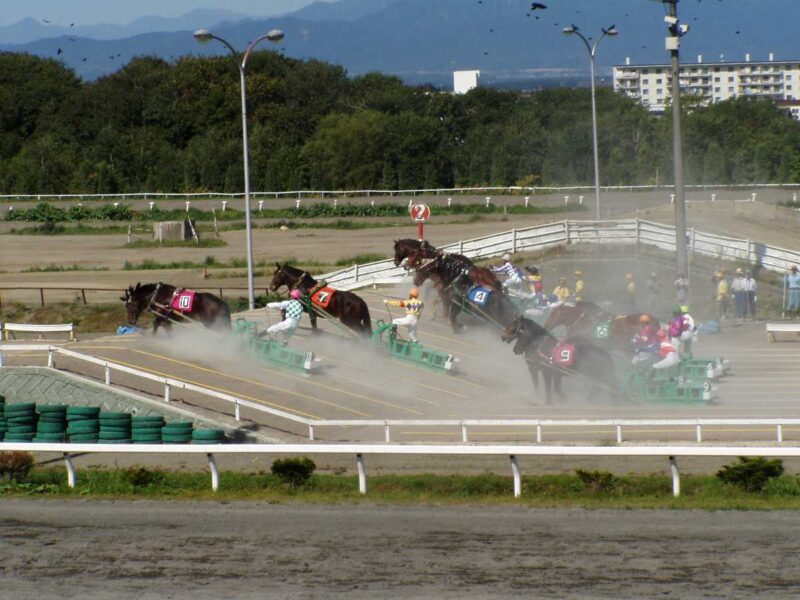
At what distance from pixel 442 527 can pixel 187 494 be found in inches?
163

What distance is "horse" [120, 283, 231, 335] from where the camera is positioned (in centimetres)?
2906

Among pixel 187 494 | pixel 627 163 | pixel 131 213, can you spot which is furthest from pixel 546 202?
pixel 187 494

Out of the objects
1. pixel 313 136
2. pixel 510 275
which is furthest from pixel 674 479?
pixel 313 136

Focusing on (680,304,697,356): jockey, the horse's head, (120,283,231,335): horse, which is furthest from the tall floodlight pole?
the horse's head

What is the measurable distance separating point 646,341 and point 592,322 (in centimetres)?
241

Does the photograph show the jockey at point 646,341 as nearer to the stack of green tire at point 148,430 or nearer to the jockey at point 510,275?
the jockey at point 510,275

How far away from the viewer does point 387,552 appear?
14609mm

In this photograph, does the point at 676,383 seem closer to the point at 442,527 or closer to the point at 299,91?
the point at 442,527

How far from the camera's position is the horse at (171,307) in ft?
95.3

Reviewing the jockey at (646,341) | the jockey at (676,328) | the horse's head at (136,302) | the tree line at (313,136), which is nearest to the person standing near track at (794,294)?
the jockey at (676,328)

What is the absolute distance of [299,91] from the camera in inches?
4013

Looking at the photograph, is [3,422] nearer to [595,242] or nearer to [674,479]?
[674,479]

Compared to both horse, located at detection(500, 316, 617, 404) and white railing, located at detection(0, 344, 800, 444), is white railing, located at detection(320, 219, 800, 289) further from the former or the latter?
horse, located at detection(500, 316, 617, 404)

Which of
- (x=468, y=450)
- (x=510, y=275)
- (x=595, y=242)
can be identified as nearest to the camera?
(x=468, y=450)
